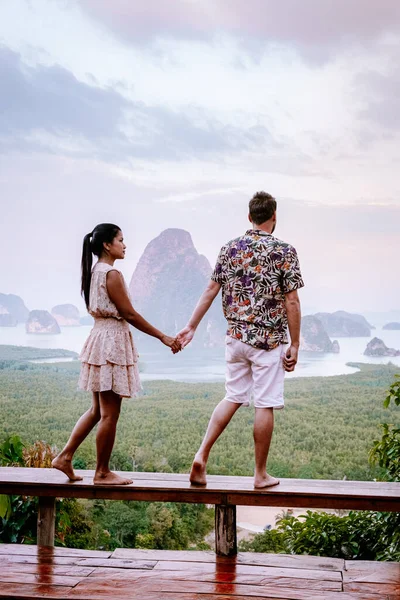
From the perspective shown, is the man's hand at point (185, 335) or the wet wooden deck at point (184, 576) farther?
the man's hand at point (185, 335)

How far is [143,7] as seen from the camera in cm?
670

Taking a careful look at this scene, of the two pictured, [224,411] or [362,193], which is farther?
[362,193]

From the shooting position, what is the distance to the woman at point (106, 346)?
2902 mm

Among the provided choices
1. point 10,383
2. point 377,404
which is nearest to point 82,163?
point 10,383

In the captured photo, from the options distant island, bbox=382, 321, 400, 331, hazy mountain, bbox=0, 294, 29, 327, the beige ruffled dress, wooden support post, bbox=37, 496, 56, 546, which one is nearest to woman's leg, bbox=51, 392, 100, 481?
the beige ruffled dress

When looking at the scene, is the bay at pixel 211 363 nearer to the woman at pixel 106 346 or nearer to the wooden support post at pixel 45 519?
the wooden support post at pixel 45 519

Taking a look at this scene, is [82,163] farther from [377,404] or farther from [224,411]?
[224,411]

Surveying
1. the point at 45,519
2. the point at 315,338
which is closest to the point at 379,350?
the point at 315,338

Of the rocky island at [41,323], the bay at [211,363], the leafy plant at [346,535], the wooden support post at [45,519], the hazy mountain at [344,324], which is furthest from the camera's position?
the rocky island at [41,323]

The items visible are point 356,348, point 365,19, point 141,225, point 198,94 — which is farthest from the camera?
point 141,225

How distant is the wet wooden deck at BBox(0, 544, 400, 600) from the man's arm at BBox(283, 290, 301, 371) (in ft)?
2.88

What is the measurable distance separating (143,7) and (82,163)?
206 cm

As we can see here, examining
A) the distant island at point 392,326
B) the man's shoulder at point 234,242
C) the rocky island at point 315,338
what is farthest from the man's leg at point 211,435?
the distant island at point 392,326

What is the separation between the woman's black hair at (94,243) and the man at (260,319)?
521 mm
